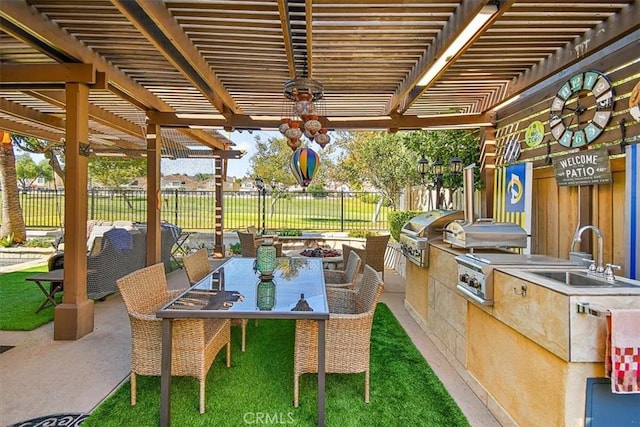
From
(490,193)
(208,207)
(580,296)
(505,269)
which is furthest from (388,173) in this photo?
(580,296)

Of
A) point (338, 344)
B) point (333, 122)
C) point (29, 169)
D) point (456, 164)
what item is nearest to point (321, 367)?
point (338, 344)

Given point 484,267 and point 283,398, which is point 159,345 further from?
point 484,267

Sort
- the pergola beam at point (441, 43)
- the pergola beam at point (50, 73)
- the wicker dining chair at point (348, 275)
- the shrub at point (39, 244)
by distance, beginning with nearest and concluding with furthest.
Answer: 1. the pergola beam at point (441, 43)
2. the wicker dining chair at point (348, 275)
3. the pergola beam at point (50, 73)
4. the shrub at point (39, 244)

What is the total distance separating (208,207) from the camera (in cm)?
1140

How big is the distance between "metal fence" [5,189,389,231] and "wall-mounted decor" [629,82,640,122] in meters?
7.87

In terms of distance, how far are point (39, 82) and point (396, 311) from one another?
4.96 meters

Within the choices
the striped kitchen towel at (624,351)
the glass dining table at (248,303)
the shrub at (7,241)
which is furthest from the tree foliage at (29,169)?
the striped kitchen towel at (624,351)

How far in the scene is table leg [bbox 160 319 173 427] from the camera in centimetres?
219

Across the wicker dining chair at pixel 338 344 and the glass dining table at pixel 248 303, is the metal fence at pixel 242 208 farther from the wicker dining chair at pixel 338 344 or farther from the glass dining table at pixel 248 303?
the wicker dining chair at pixel 338 344

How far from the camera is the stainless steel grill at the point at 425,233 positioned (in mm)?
3803

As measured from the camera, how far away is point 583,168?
3273 millimetres

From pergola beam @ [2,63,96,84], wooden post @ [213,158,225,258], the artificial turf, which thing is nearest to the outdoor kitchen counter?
the artificial turf

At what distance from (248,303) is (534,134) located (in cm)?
383

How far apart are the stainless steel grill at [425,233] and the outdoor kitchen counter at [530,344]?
531 mm
